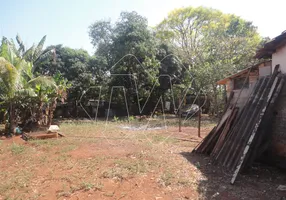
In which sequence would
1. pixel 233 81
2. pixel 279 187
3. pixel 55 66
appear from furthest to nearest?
pixel 55 66
pixel 233 81
pixel 279 187

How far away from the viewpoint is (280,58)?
14.8ft

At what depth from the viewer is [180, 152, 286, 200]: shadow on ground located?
3.31m

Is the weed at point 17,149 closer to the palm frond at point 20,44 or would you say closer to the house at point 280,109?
the house at point 280,109

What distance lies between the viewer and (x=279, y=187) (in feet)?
11.3

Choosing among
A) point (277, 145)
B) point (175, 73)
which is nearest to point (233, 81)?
point (277, 145)

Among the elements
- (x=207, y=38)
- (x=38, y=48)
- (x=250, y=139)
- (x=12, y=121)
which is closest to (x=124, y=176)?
(x=250, y=139)

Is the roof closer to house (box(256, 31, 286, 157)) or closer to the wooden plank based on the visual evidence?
house (box(256, 31, 286, 157))

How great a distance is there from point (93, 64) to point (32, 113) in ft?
26.4

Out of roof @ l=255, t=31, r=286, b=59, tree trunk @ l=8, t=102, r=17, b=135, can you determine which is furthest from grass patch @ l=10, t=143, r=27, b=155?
roof @ l=255, t=31, r=286, b=59

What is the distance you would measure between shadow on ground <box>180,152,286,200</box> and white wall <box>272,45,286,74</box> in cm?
200

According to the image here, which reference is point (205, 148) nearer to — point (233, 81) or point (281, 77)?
point (281, 77)

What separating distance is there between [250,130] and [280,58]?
161 centimetres

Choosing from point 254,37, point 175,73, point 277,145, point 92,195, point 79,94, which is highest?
point 254,37

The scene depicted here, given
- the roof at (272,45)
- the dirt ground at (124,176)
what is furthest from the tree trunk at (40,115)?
the roof at (272,45)
